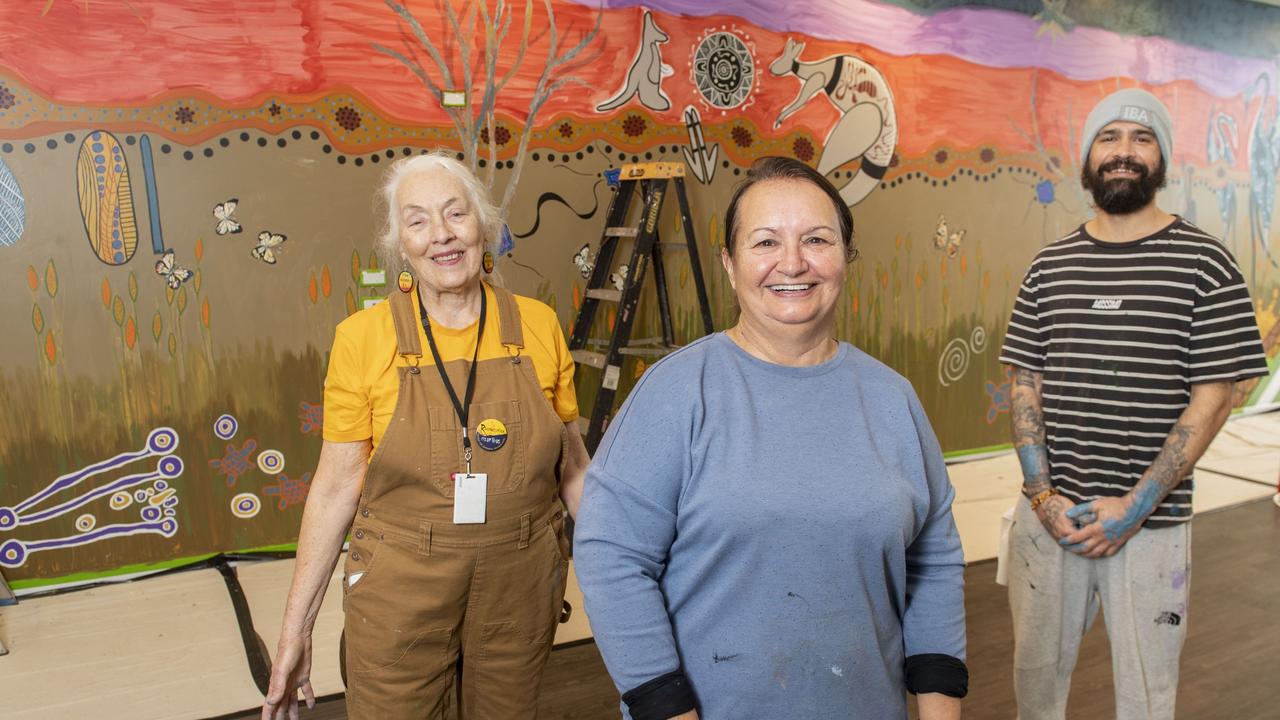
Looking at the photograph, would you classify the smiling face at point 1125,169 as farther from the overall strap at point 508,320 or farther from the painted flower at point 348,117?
the painted flower at point 348,117

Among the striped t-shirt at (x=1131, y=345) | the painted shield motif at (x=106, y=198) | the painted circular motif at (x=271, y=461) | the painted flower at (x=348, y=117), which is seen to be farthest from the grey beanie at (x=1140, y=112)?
the painted shield motif at (x=106, y=198)

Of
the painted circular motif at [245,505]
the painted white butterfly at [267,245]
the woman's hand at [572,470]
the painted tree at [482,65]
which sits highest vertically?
the painted tree at [482,65]

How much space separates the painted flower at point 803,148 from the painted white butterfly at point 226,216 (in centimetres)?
273

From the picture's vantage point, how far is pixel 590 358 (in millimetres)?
3873

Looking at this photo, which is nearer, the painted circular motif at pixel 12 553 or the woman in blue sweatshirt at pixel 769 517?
the woman in blue sweatshirt at pixel 769 517

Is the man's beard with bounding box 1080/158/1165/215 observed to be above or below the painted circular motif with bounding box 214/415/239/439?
above

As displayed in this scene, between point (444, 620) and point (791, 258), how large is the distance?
93 cm

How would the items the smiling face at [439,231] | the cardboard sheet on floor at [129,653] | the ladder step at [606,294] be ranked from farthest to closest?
the ladder step at [606,294], the cardboard sheet on floor at [129,653], the smiling face at [439,231]

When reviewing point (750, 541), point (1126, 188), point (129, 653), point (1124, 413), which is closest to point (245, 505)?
point (129, 653)

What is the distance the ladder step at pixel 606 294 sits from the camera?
12.4 feet

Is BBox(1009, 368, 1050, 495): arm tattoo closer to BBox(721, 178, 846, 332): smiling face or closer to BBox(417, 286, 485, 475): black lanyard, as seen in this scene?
BBox(721, 178, 846, 332): smiling face

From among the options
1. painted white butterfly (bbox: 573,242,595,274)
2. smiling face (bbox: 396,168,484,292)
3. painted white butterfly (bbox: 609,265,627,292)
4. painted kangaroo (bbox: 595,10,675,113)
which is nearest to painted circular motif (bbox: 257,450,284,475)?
painted white butterfly (bbox: 573,242,595,274)

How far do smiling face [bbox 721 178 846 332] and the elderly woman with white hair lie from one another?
2.06 feet

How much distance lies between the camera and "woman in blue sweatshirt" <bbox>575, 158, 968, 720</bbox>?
1.13 metres
